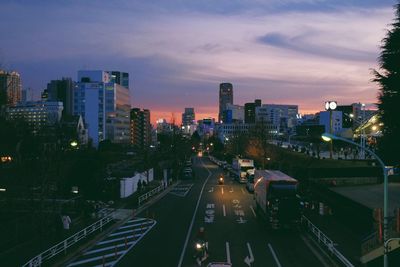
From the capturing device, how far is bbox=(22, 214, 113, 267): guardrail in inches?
813

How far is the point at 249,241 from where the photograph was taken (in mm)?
28312

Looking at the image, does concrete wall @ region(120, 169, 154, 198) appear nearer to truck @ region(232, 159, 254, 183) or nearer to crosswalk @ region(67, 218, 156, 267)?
crosswalk @ region(67, 218, 156, 267)

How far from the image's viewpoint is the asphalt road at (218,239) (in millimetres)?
23594

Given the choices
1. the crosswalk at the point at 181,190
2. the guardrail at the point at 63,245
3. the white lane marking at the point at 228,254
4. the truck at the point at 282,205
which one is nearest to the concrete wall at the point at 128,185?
the crosswalk at the point at 181,190

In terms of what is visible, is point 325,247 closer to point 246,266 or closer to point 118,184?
point 246,266

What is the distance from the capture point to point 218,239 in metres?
28.7

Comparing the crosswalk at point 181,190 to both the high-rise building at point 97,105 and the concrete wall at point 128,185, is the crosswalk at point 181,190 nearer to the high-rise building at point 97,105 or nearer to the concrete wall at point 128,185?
the concrete wall at point 128,185

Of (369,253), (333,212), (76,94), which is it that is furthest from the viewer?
(76,94)

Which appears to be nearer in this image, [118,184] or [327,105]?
[118,184]

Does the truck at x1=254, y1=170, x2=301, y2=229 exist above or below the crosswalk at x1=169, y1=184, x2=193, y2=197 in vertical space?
above

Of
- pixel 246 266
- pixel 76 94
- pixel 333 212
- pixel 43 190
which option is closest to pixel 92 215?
pixel 43 190

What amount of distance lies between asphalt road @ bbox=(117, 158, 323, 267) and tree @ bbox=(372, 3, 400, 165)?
8.42 meters

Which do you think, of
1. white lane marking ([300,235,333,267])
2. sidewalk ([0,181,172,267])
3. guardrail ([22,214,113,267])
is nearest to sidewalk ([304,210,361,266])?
white lane marking ([300,235,333,267])

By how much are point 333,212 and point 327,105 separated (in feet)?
62.1
